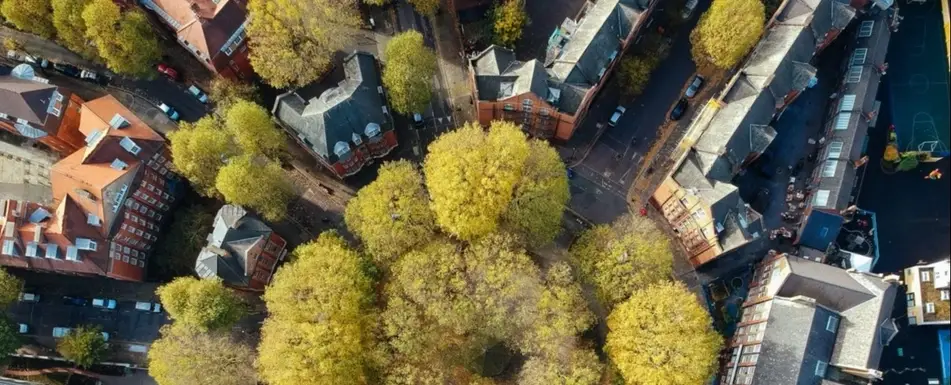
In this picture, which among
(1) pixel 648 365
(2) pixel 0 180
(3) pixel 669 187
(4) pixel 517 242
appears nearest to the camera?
(1) pixel 648 365

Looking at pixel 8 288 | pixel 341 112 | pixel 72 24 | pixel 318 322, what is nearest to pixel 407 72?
pixel 341 112

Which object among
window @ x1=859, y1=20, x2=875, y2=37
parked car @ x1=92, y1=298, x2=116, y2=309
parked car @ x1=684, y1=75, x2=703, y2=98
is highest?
window @ x1=859, y1=20, x2=875, y2=37

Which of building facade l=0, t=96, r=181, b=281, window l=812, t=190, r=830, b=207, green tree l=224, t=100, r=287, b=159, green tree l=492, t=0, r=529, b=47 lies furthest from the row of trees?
window l=812, t=190, r=830, b=207

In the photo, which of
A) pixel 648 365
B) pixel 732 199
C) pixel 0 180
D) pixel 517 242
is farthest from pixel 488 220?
pixel 0 180

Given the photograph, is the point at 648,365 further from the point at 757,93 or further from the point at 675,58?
the point at 675,58

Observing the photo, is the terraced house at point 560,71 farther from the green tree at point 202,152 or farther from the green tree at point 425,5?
the green tree at point 202,152

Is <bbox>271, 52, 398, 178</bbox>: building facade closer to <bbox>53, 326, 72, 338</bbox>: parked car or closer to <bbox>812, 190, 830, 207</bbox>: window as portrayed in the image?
<bbox>53, 326, 72, 338</bbox>: parked car
